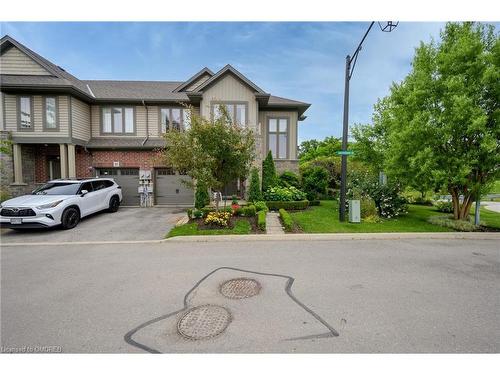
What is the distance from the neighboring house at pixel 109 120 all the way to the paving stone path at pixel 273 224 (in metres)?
3.94

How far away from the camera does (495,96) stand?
770 centimetres

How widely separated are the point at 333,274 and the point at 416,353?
80.3 inches

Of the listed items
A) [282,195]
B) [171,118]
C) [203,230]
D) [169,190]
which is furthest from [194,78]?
[203,230]

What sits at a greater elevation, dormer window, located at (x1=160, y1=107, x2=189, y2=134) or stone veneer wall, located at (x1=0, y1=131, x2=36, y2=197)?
dormer window, located at (x1=160, y1=107, x2=189, y2=134)

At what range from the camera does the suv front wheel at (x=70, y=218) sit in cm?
810

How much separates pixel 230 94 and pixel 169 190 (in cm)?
700

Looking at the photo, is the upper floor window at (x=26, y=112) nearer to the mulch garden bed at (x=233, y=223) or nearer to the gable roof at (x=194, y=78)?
the gable roof at (x=194, y=78)

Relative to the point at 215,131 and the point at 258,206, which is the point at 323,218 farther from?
the point at 215,131

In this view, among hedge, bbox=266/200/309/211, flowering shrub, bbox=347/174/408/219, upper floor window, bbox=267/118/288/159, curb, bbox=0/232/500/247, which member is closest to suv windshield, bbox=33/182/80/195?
curb, bbox=0/232/500/247

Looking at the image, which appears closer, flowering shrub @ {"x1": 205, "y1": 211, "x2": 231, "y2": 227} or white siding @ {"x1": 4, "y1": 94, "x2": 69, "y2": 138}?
flowering shrub @ {"x1": 205, "y1": 211, "x2": 231, "y2": 227}

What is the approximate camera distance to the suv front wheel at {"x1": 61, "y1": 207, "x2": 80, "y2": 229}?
319 inches

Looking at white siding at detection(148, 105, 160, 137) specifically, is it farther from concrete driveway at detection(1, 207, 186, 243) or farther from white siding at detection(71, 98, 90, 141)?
concrete driveway at detection(1, 207, 186, 243)

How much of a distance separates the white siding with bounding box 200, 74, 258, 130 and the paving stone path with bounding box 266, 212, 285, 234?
5897 millimetres

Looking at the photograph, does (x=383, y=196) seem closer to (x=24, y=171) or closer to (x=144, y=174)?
(x=144, y=174)
